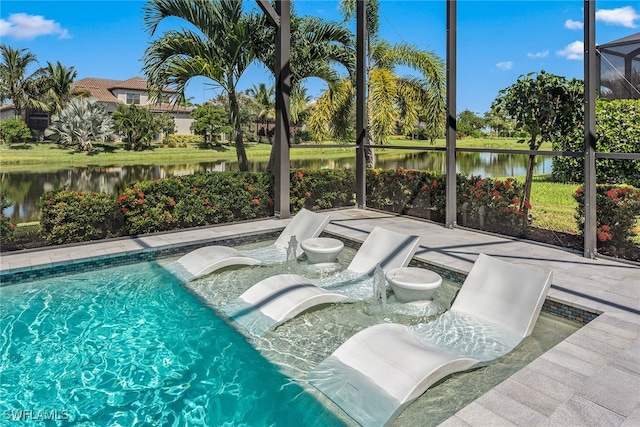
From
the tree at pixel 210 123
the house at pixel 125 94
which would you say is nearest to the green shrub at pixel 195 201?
the tree at pixel 210 123

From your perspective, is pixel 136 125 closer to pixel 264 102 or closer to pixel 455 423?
pixel 264 102

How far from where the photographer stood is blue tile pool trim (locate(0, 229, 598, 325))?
418cm

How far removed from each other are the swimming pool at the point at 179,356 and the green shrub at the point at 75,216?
4.21 ft

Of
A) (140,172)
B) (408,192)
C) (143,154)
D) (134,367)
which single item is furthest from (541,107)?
(143,154)

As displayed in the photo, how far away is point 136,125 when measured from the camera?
30.3 ft

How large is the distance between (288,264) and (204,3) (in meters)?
5.34

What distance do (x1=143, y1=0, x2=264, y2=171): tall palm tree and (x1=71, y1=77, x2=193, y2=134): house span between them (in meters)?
0.89

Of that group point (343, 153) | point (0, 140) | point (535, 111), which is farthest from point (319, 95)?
point (0, 140)

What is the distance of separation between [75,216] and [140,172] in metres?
1.97

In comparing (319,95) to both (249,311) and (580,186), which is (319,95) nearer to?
(580,186)

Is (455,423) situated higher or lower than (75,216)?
lower

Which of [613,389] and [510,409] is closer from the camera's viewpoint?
[510,409]

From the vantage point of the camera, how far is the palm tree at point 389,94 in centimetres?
959

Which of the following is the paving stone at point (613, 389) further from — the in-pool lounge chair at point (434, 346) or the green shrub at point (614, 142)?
the green shrub at point (614, 142)
